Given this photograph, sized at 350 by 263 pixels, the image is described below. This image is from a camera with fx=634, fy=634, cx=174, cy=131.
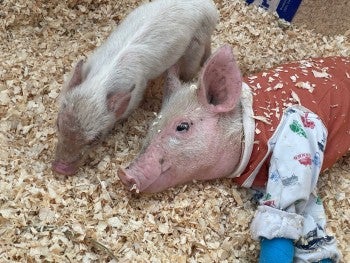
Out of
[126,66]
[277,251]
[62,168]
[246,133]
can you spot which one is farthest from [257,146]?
[62,168]

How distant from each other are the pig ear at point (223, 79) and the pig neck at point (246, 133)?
9 cm

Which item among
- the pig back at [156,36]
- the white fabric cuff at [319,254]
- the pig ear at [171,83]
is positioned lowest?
the white fabric cuff at [319,254]

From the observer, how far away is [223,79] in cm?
310

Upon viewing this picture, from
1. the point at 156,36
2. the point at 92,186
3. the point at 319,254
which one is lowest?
the point at 92,186

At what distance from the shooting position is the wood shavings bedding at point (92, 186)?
2762mm

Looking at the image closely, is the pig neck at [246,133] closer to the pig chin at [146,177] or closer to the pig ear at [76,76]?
the pig chin at [146,177]

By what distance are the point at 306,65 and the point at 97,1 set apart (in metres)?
1.36

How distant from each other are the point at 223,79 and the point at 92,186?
82 centimetres

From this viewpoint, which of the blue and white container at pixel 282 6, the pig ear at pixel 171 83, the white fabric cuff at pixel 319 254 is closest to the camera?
the white fabric cuff at pixel 319 254

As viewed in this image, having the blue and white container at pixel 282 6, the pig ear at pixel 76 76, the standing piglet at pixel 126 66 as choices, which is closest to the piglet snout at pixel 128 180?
the standing piglet at pixel 126 66

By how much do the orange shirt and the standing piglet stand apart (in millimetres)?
433

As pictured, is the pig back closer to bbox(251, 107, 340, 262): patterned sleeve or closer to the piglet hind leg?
the piglet hind leg

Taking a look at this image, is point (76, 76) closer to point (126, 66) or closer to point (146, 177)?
point (126, 66)

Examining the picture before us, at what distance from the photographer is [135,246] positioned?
9.20 ft
